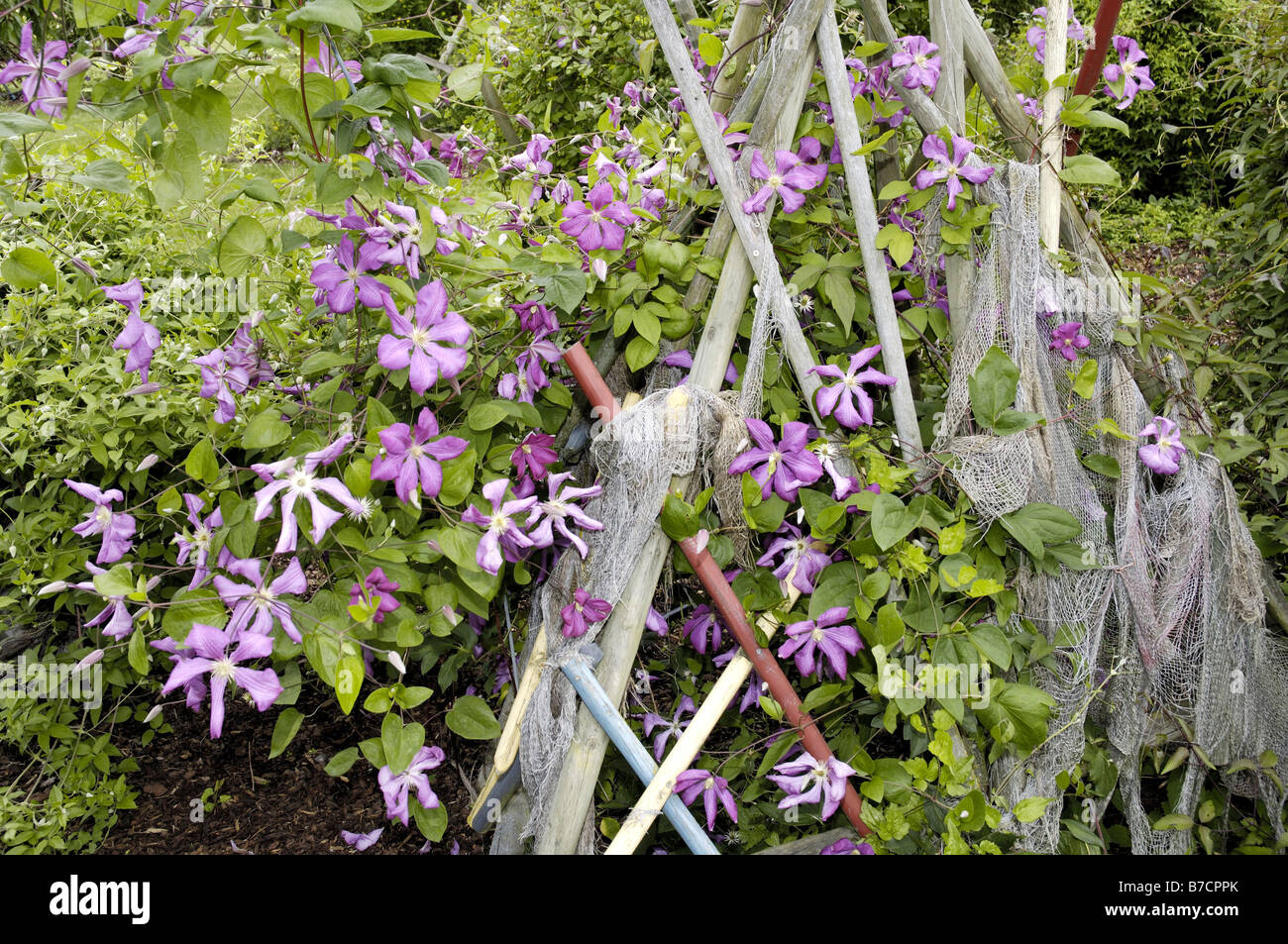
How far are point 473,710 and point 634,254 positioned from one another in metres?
0.85

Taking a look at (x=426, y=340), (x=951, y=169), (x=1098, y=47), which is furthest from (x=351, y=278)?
(x=1098, y=47)

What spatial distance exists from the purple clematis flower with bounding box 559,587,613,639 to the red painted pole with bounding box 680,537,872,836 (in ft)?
0.57

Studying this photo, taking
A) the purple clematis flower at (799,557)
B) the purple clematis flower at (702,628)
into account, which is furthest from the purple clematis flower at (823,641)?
the purple clematis flower at (702,628)

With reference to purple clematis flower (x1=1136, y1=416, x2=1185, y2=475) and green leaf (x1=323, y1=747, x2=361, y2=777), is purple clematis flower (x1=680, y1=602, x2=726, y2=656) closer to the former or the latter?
green leaf (x1=323, y1=747, x2=361, y2=777)

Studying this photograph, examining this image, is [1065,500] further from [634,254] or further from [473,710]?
[473,710]

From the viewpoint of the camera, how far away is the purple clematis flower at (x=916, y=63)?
1.54 m

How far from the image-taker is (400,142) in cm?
139

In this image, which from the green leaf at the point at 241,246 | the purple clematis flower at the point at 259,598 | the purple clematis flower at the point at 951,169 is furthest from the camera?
the purple clematis flower at the point at 951,169

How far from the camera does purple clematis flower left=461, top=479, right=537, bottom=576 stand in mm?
1343

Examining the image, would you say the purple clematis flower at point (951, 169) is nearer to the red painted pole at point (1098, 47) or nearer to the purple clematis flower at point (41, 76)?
the red painted pole at point (1098, 47)

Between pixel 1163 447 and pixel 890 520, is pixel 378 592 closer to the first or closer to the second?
pixel 890 520

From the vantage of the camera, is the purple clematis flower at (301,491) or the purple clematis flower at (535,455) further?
the purple clematis flower at (535,455)

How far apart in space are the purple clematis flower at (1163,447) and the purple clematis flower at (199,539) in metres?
1.59
